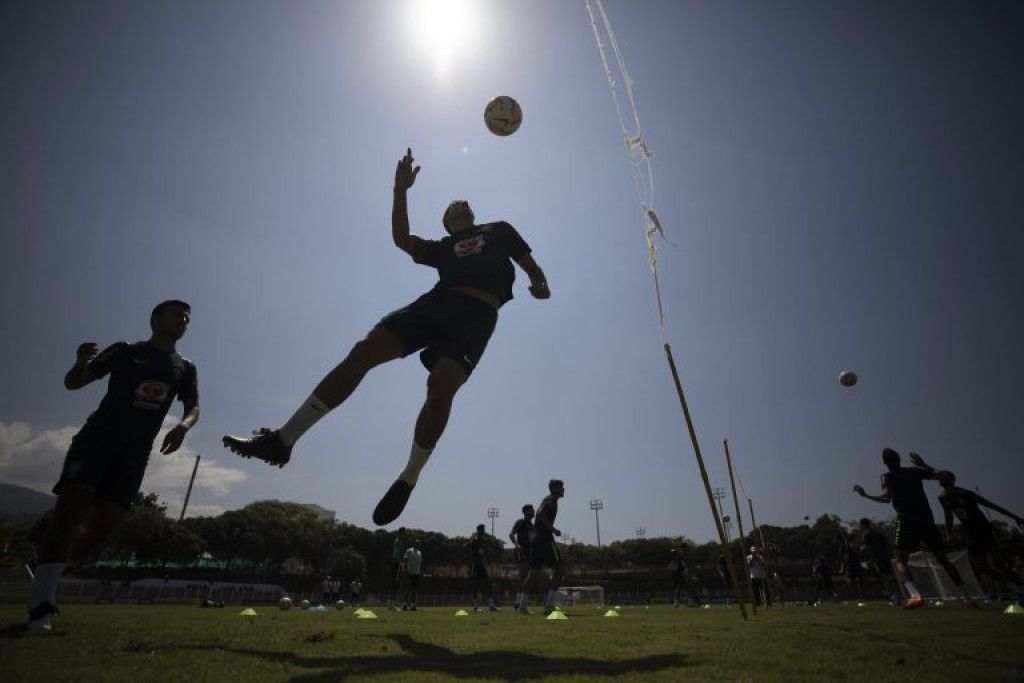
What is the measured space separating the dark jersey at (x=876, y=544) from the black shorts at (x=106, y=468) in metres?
21.0

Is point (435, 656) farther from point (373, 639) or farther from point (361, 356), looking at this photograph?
point (361, 356)

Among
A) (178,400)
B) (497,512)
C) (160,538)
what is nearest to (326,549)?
(160,538)

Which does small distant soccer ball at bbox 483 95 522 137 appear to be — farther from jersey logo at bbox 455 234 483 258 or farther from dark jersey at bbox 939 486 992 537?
dark jersey at bbox 939 486 992 537

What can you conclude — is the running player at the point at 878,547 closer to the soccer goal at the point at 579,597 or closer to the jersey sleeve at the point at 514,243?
the soccer goal at the point at 579,597

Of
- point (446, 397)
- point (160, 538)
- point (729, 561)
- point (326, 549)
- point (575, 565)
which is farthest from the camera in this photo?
point (575, 565)

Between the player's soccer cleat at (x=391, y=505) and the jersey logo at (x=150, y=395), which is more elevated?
the jersey logo at (x=150, y=395)

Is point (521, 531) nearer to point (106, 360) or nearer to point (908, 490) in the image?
point (908, 490)

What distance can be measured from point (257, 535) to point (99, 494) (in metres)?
81.7

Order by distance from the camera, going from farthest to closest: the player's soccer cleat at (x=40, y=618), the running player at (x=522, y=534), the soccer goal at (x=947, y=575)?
the soccer goal at (x=947, y=575)
the running player at (x=522, y=534)
the player's soccer cleat at (x=40, y=618)

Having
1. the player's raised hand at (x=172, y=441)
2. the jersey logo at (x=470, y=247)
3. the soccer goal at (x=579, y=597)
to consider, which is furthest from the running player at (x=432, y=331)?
the soccer goal at (x=579, y=597)

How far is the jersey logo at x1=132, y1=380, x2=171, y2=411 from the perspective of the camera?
4.71m

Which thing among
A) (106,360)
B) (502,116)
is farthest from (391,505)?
(502,116)

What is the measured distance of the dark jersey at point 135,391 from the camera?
4527mm

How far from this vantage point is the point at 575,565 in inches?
4181
